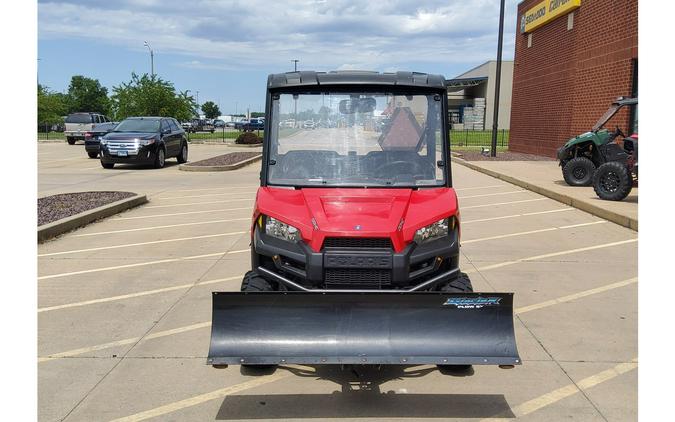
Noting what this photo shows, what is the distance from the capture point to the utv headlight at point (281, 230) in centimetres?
418

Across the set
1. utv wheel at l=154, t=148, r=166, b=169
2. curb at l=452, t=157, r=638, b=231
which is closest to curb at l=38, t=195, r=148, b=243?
utv wheel at l=154, t=148, r=166, b=169

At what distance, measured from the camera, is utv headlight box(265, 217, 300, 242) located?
4176mm

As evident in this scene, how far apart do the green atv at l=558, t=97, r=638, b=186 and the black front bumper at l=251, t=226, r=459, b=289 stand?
11.7 metres

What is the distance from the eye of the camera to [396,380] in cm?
435

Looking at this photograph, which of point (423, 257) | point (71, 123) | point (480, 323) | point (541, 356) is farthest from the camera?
point (71, 123)

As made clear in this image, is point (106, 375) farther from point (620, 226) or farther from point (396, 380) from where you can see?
point (620, 226)

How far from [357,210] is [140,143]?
1818 centimetres

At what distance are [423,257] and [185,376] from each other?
1.91m

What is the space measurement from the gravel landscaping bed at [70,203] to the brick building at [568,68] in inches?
567

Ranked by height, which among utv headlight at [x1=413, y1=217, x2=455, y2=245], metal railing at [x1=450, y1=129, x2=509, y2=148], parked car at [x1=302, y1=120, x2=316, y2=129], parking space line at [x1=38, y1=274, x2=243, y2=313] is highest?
metal railing at [x1=450, y1=129, x2=509, y2=148]

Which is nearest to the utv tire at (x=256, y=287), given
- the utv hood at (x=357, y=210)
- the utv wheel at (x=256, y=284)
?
the utv wheel at (x=256, y=284)


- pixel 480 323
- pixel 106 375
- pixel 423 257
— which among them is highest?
pixel 423 257

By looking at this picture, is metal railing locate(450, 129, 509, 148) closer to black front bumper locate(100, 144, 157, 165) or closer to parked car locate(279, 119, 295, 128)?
black front bumper locate(100, 144, 157, 165)
